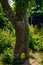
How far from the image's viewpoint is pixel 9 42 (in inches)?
392

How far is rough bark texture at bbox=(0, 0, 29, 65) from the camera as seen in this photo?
790 cm

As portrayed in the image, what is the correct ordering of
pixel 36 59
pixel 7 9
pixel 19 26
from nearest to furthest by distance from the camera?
pixel 7 9
pixel 19 26
pixel 36 59

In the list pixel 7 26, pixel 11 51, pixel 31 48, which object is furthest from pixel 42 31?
Result: pixel 11 51

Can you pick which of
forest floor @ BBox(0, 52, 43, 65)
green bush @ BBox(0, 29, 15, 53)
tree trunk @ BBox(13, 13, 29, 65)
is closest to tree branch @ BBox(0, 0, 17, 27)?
tree trunk @ BBox(13, 13, 29, 65)

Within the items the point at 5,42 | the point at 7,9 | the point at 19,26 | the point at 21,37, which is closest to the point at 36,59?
the point at 21,37

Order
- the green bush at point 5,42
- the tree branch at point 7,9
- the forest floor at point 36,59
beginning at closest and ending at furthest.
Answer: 1. the tree branch at point 7,9
2. the forest floor at point 36,59
3. the green bush at point 5,42

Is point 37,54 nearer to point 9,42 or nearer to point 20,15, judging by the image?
point 9,42

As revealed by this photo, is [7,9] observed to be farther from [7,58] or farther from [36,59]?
[36,59]

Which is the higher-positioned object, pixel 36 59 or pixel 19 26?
pixel 19 26

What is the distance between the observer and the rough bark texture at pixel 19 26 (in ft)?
25.9

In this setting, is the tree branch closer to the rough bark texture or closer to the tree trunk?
the rough bark texture

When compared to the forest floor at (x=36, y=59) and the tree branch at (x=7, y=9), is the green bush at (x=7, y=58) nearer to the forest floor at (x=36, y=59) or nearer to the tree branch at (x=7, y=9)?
the forest floor at (x=36, y=59)

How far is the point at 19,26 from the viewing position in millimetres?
8117

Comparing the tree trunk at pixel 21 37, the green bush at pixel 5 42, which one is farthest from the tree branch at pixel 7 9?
the green bush at pixel 5 42
